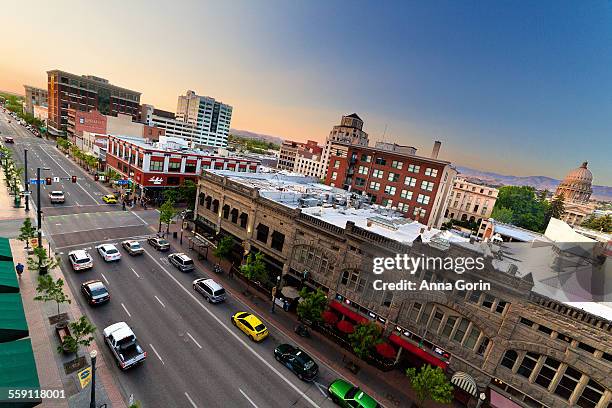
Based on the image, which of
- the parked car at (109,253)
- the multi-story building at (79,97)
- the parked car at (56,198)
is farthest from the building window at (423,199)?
the multi-story building at (79,97)

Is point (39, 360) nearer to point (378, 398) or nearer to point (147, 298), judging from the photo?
point (147, 298)

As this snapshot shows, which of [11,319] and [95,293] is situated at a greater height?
[11,319]

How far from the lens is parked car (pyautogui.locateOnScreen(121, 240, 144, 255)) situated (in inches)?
1435

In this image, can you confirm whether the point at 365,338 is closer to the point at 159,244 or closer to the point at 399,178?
the point at 159,244

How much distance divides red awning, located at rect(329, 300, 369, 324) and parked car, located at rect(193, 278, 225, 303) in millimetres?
12046

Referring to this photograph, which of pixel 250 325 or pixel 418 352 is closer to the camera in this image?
pixel 418 352

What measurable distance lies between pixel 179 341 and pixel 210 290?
6.87 m

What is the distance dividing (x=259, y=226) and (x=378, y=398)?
2180 cm

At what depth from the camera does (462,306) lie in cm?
2198

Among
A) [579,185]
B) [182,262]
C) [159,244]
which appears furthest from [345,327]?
[579,185]

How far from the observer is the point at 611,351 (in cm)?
1669

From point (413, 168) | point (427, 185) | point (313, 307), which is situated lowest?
point (313, 307)

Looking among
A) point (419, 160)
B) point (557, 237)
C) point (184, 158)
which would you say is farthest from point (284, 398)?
point (184, 158)

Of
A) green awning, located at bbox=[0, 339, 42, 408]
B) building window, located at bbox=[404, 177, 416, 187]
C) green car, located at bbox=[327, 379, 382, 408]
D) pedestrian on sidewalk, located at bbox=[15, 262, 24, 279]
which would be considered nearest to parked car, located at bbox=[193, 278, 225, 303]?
green car, located at bbox=[327, 379, 382, 408]
